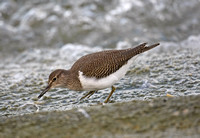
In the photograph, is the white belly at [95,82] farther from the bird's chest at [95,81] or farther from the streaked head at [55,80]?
the streaked head at [55,80]

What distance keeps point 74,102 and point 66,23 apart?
5.19 meters

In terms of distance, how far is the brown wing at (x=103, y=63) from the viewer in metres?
5.21

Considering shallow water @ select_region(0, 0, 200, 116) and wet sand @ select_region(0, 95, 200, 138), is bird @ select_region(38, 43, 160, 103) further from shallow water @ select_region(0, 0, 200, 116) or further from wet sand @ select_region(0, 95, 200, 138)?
wet sand @ select_region(0, 95, 200, 138)

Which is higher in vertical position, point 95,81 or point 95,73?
point 95,73

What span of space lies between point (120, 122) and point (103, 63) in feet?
6.21

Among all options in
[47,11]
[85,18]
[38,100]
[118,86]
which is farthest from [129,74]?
[47,11]

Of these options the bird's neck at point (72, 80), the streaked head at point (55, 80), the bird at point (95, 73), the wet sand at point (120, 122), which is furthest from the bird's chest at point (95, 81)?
the wet sand at point (120, 122)

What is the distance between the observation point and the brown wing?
521cm

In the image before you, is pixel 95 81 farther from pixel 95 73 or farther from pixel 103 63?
pixel 103 63

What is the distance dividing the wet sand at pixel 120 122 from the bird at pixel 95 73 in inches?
39.0

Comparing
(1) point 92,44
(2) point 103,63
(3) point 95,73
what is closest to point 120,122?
(3) point 95,73

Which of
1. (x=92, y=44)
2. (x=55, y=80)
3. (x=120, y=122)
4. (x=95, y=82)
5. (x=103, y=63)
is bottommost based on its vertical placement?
(x=120, y=122)

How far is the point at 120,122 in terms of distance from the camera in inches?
140

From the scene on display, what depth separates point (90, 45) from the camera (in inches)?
366
